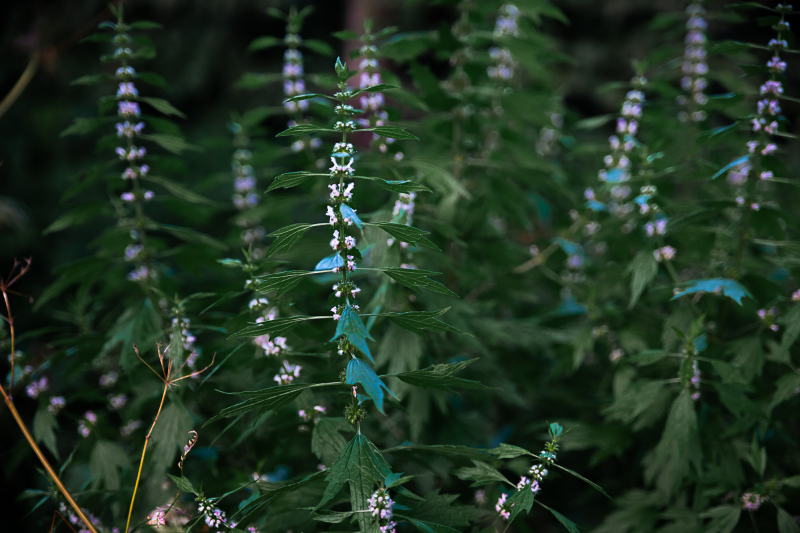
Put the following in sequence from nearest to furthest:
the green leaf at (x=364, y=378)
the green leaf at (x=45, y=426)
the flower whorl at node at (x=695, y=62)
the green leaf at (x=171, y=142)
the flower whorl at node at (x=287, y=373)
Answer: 1. the green leaf at (x=364, y=378)
2. the flower whorl at node at (x=287, y=373)
3. the green leaf at (x=45, y=426)
4. the green leaf at (x=171, y=142)
5. the flower whorl at node at (x=695, y=62)

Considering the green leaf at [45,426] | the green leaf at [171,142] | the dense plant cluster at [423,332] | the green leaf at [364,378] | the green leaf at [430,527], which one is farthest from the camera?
the green leaf at [171,142]

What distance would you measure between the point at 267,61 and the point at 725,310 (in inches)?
198

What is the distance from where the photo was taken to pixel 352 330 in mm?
1069

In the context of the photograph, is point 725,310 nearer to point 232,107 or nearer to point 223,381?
point 223,381

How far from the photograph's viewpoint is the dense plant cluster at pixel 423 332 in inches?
49.4

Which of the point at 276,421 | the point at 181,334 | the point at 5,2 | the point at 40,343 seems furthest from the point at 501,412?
the point at 5,2

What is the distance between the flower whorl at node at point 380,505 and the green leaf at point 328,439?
7.7 inches

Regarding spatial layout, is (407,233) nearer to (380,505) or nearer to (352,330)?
(352,330)

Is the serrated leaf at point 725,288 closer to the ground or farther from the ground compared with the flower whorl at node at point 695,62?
closer to the ground

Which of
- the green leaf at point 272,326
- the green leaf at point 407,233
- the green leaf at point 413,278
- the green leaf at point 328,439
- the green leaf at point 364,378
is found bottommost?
the green leaf at point 328,439

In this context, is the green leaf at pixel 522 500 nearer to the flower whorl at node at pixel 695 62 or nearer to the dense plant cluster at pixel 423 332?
the dense plant cluster at pixel 423 332

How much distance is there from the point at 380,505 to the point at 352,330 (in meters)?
0.42

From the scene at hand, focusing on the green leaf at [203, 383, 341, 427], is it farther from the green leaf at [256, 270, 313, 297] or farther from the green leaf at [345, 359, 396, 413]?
the green leaf at [256, 270, 313, 297]

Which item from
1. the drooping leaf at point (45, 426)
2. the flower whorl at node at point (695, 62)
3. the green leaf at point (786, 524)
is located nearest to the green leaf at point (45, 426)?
the drooping leaf at point (45, 426)
